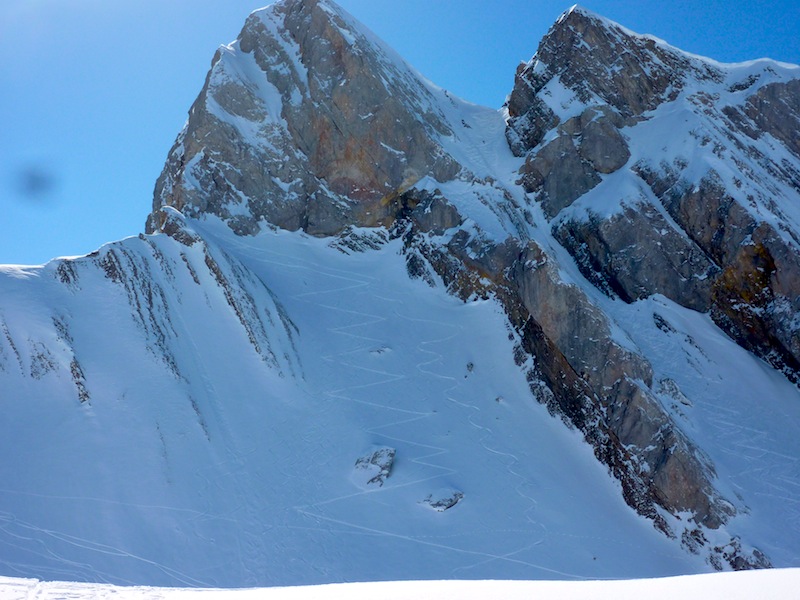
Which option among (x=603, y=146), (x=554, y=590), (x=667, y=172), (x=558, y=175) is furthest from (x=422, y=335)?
(x=554, y=590)

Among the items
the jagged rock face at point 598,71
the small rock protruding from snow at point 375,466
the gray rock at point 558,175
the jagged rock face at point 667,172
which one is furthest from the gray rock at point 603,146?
the small rock protruding from snow at point 375,466

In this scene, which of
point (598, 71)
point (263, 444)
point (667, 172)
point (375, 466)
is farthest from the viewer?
point (598, 71)

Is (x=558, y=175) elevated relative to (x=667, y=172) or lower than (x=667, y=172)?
elevated

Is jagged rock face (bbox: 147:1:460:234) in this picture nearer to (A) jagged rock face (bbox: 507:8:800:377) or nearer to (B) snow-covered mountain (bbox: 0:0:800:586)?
(B) snow-covered mountain (bbox: 0:0:800:586)

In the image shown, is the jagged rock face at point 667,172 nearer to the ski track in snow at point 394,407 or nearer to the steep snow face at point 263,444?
the steep snow face at point 263,444

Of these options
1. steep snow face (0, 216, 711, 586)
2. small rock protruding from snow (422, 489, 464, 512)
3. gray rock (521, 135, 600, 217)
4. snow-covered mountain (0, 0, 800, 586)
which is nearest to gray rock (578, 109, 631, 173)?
snow-covered mountain (0, 0, 800, 586)

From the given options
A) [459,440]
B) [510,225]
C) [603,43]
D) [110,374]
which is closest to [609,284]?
[510,225]

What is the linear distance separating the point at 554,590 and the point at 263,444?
23.6 m

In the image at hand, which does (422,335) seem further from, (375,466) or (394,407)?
(375,466)

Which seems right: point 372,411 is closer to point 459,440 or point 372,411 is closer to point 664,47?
point 459,440

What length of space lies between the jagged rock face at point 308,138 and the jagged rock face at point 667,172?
744cm

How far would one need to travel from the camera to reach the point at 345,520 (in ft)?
89.0

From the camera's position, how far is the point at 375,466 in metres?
29.8

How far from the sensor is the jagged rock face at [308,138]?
46.4 m
